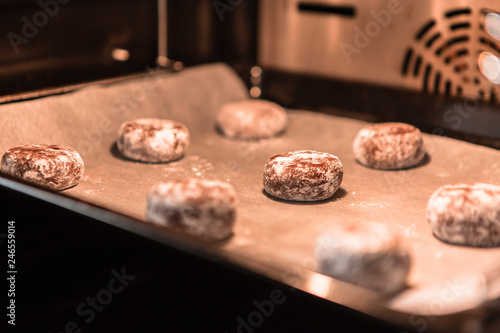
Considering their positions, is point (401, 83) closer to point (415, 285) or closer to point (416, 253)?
point (416, 253)

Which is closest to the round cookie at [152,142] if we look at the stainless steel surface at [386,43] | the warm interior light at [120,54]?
the warm interior light at [120,54]

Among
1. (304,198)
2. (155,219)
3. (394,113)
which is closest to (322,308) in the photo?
(155,219)

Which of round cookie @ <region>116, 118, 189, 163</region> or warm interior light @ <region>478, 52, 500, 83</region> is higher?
warm interior light @ <region>478, 52, 500, 83</region>

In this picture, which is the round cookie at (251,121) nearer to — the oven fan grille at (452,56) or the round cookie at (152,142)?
the round cookie at (152,142)

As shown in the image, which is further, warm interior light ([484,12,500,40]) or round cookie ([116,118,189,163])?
warm interior light ([484,12,500,40])

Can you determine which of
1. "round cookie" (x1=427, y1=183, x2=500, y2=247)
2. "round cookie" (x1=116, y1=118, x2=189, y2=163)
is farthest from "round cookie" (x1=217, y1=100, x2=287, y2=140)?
"round cookie" (x1=427, y1=183, x2=500, y2=247)

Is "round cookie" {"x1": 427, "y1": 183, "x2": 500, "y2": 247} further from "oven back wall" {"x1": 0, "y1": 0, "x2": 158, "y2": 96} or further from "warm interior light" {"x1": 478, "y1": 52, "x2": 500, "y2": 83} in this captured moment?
"oven back wall" {"x1": 0, "y1": 0, "x2": 158, "y2": 96}

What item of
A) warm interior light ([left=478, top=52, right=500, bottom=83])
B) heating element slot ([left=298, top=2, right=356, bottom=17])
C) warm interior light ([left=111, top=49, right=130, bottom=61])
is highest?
heating element slot ([left=298, top=2, right=356, bottom=17])
